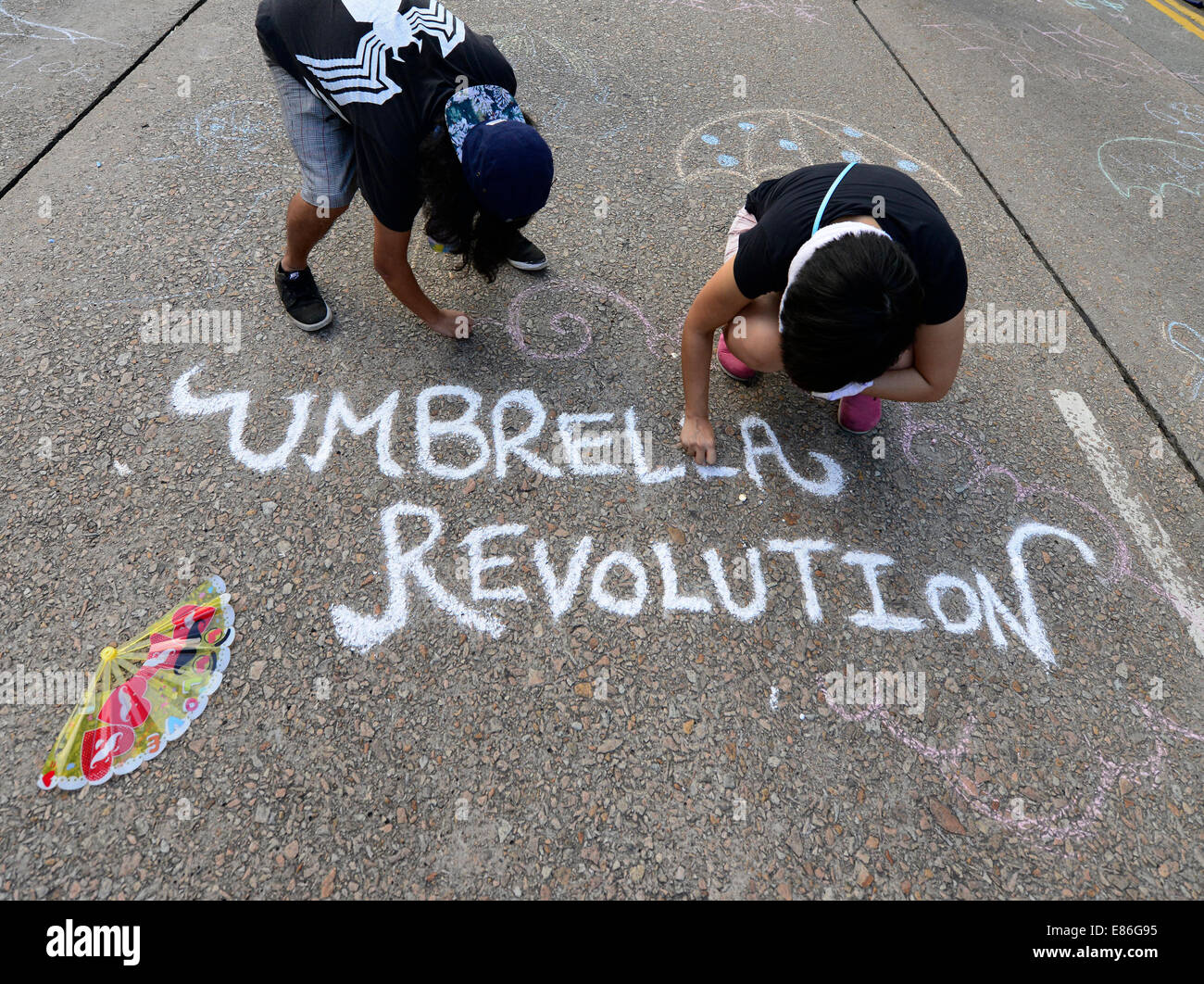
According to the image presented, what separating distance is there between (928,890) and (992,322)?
2.25m

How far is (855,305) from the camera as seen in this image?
61.4 inches

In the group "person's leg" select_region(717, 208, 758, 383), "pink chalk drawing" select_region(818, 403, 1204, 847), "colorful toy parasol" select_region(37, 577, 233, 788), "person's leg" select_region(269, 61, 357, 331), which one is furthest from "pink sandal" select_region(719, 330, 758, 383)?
"colorful toy parasol" select_region(37, 577, 233, 788)

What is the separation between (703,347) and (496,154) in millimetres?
840

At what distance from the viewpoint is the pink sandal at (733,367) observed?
240cm

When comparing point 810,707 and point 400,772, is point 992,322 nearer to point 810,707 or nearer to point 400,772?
point 810,707

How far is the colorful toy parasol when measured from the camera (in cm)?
157

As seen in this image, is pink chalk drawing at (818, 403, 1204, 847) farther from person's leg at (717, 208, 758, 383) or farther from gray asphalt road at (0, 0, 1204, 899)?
person's leg at (717, 208, 758, 383)

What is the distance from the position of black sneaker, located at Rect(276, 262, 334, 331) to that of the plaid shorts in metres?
0.39

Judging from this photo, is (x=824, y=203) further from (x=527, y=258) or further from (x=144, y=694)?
(x=144, y=694)

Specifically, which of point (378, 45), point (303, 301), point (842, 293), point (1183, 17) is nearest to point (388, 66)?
point (378, 45)

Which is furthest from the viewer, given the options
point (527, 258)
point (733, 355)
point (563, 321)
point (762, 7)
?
point (762, 7)

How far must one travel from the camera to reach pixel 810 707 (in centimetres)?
175

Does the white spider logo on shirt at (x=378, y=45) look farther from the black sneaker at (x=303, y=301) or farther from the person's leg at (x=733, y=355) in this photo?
the person's leg at (x=733, y=355)
